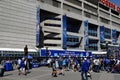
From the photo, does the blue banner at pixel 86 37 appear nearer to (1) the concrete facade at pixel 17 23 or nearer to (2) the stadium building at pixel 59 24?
(2) the stadium building at pixel 59 24

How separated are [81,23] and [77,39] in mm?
5416

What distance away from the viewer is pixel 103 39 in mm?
102688

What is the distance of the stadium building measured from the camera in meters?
60.9

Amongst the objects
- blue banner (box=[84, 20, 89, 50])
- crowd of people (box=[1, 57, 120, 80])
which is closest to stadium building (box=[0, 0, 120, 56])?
blue banner (box=[84, 20, 89, 50])

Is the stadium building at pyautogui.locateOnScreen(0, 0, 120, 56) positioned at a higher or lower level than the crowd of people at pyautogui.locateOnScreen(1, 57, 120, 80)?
higher

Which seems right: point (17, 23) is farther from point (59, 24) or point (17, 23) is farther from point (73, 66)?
point (73, 66)

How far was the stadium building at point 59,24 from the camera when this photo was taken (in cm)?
6091

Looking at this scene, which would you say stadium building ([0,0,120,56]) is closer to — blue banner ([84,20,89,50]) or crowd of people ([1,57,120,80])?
blue banner ([84,20,89,50])

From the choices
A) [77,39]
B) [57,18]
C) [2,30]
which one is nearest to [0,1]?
[2,30]

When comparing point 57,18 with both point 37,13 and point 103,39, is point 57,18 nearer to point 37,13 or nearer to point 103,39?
point 37,13

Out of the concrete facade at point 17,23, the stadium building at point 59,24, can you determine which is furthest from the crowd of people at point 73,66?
the concrete facade at point 17,23

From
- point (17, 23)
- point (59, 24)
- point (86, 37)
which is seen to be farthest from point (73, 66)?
point (86, 37)

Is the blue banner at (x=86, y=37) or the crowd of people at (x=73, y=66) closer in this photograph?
the crowd of people at (x=73, y=66)

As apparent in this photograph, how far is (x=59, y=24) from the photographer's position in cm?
7875
